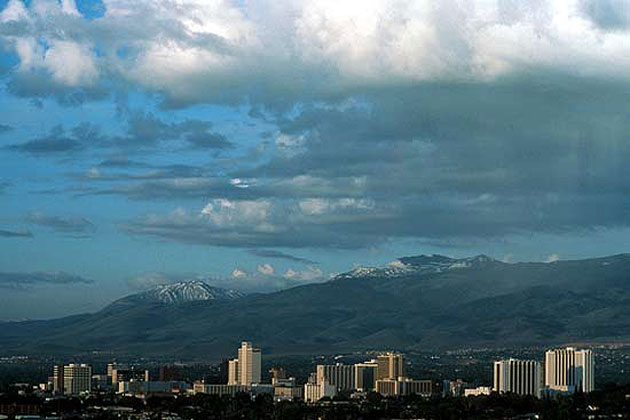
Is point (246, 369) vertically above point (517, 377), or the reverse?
point (246, 369)

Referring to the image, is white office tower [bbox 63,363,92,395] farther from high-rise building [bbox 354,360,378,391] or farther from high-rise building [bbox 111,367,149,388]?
high-rise building [bbox 354,360,378,391]

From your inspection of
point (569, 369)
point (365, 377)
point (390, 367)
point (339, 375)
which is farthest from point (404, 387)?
point (365, 377)

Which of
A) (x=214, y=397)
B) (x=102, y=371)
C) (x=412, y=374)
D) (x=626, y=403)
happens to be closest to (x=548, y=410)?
(x=626, y=403)

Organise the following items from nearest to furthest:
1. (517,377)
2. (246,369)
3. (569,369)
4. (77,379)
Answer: (517,377) → (77,379) → (569,369) → (246,369)

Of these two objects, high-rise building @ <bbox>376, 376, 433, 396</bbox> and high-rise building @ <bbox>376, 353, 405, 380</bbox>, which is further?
high-rise building @ <bbox>376, 353, 405, 380</bbox>

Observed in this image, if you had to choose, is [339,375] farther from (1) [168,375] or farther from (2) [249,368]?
(1) [168,375]

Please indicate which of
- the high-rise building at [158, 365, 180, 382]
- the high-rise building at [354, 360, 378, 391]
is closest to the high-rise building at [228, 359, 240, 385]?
the high-rise building at [158, 365, 180, 382]

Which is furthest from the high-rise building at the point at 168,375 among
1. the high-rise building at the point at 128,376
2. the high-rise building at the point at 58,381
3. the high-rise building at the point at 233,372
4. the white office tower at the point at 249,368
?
the high-rise building at the point at 58,381
